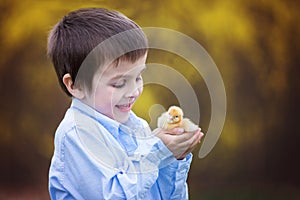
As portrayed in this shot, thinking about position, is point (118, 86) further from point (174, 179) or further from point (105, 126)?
point (174, 179)

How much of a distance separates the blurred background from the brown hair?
0.89 metres

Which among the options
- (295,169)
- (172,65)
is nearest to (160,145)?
(172,65)

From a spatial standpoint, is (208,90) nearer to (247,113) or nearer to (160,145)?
(247,113)

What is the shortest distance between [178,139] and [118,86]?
0.39 feet

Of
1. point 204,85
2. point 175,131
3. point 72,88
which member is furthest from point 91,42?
point 204,85

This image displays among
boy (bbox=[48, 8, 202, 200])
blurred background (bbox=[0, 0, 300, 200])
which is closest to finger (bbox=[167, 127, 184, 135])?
boy (bbox=[48, 8, 202, 200])

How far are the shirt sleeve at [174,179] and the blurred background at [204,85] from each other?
34.0 inches

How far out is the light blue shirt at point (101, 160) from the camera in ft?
3.11

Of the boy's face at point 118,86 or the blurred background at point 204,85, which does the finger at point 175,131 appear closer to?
the boy's face at point 118,86

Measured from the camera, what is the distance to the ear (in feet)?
3.30

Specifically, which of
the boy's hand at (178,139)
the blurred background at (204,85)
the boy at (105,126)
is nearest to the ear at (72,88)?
the boy at (105,126)

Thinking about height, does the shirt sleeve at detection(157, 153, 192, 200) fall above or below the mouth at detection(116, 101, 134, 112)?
below

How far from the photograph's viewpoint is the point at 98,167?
0.95 metres

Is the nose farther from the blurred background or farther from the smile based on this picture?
the blurred background
